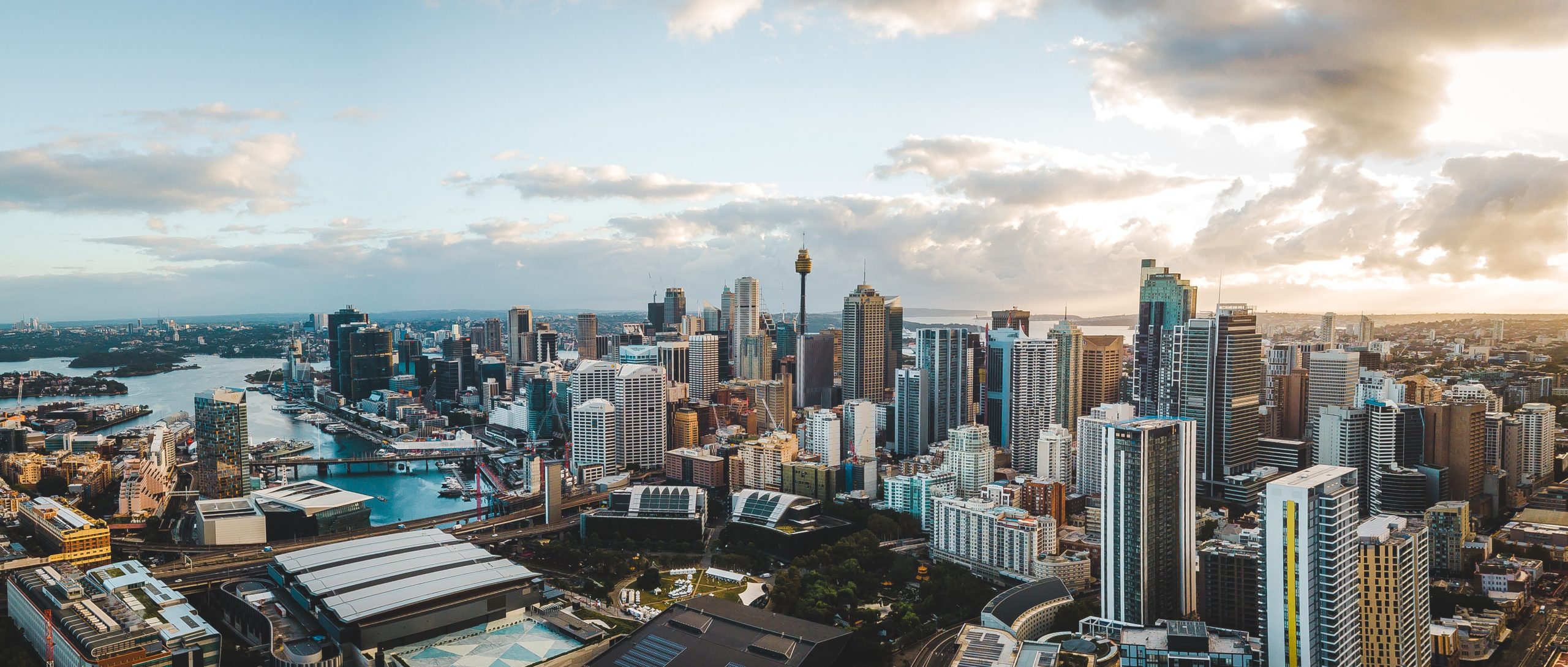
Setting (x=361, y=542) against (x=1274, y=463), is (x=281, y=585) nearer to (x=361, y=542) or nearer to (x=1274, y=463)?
(x=361, y=542)

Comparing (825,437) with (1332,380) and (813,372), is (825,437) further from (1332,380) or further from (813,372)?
(813,372)

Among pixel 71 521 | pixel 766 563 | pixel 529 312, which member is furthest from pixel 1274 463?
pixel 529 312

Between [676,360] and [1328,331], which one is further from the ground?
[1328,331]

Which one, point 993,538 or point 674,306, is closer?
point 993,538

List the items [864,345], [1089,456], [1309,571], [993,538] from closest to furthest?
1. [1309,571]
2. [993,538]
3. [1089,456]
4. [864,345]

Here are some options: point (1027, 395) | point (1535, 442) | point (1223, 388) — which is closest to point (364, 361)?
point (1027, 395)

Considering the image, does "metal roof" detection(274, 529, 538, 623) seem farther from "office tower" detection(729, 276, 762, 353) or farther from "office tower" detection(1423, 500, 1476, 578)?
"office tower" detection(729, 276, 762, 353)

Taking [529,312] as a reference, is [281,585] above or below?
below
